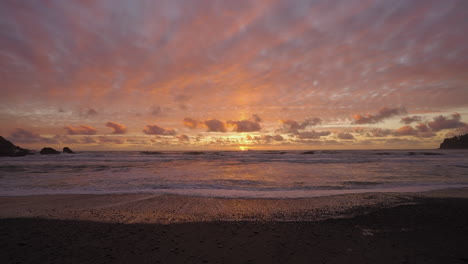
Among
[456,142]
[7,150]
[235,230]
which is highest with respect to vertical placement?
[7,150]

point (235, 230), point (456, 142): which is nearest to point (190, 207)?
point (235, 230)

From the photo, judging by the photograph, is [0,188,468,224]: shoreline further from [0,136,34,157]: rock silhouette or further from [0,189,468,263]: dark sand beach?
[0,136,34,157]: rock silhouette

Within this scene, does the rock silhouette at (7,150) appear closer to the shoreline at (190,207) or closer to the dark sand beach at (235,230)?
the shoreline at (190,207)

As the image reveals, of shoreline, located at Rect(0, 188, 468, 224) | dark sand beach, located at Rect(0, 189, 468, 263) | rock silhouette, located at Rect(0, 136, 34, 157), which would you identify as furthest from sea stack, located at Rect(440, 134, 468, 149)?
rock silhouette, located at Rect(0, 136, 34, 157)

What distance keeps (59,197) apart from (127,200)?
12.7 ft

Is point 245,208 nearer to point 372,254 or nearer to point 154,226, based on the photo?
point 154,226

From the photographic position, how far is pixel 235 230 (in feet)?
21.7

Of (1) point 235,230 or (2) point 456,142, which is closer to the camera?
(1) point 235,230

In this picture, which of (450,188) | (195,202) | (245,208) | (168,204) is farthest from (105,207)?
(450,188)

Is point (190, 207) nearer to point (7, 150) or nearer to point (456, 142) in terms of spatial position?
point (7, 150)

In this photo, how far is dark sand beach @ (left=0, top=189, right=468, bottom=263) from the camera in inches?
198

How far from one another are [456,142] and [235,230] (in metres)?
195

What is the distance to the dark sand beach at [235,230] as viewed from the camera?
198 inches

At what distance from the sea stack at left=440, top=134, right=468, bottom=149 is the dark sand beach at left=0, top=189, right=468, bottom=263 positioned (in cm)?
17832
